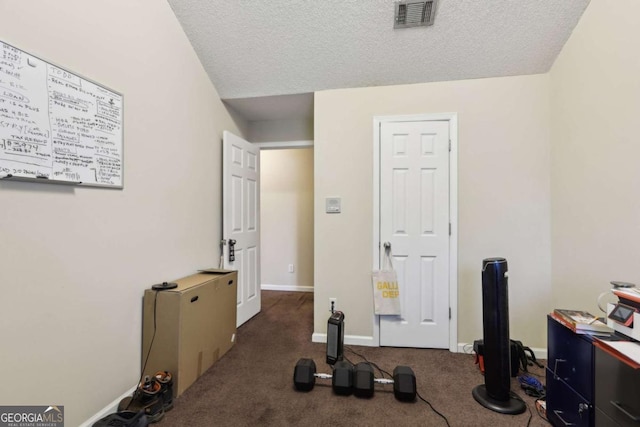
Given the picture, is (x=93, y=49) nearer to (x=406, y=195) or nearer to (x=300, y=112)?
(x=300, y=112)

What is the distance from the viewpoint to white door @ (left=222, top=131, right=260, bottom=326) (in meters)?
2.74

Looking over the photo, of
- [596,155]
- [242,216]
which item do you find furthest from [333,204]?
[596,155]

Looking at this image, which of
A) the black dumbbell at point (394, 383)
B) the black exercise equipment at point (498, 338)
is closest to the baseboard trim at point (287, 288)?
the black dumbbell at point (394, 383)

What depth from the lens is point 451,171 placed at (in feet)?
7.83

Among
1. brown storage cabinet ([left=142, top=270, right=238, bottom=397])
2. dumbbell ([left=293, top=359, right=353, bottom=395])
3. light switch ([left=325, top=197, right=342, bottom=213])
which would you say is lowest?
dumbbell ([left=293, top=359, right=353, bottom=395])

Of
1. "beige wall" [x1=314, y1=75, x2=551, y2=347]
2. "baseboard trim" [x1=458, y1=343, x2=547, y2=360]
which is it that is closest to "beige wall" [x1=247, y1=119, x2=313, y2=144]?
"beige wall" [x1=314, y1=75, x2=551, y2=347]

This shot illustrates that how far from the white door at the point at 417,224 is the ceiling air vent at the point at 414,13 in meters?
0.74

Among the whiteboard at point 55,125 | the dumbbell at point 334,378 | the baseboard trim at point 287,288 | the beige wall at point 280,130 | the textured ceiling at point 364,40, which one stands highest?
the textured ceiling at point 364,40

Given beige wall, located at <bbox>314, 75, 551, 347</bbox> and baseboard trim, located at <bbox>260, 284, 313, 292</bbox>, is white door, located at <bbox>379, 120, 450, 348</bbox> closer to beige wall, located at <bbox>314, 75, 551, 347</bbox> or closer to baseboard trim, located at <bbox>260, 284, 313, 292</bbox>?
beige wall, located at <bbox>314, 75, 551, 347</bbox>

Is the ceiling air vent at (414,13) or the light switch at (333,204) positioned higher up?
the ceiling air vent at (414,13)

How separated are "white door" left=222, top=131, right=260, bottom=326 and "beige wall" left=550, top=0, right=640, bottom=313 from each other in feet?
9.41

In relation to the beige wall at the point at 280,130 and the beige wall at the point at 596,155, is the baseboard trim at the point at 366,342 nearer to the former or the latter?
the beige wall at the point at 596,155

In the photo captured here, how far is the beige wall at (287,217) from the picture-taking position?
4.34 metres

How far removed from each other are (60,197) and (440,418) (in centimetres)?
240
